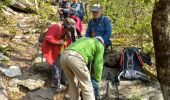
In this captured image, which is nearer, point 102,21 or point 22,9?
point 102,21

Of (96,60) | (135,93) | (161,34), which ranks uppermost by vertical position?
(161,34)

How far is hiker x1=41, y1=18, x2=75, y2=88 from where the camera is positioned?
27.9 feet

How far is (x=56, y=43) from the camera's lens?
854 cm

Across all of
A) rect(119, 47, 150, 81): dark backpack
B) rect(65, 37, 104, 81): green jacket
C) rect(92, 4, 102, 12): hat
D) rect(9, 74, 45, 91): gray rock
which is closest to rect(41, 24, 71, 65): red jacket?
rect(9, 74, 45, 91): gray rock

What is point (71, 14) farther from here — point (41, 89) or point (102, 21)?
point (41, 89)

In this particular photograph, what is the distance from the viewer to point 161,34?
5.75m

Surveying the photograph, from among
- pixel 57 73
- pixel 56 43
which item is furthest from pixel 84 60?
pixel 57 73

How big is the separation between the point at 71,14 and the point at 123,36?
13.4 ft

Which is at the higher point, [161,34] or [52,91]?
[161,34]

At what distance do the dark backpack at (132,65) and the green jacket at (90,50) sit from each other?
7.76 ft

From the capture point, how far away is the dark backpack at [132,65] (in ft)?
29.3

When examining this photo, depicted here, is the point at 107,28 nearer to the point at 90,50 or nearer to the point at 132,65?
the point at 132,65

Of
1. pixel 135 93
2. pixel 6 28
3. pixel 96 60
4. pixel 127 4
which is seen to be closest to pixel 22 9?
pixel 6 28

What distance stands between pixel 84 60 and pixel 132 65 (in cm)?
276
